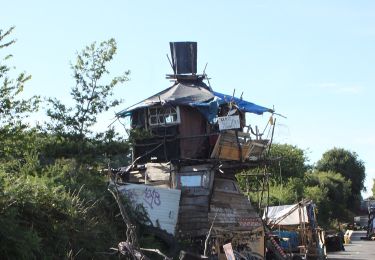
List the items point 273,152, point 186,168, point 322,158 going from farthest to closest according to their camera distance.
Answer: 1. point 322,158
2. point 273,152
3. point 186,168

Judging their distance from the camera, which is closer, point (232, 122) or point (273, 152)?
point (232, 122)

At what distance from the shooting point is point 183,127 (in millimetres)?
23047

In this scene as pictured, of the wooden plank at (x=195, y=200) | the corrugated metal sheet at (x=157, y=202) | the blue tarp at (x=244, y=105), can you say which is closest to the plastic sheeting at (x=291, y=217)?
the blue tarp at (x=244, y=105)

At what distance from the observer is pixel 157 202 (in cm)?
1808

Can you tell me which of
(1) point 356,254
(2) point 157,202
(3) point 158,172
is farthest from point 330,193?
(2) point 157,202

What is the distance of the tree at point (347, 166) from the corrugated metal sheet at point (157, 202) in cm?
8264

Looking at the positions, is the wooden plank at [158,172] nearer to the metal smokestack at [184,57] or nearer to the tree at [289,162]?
the metal smokestack at [184,57]

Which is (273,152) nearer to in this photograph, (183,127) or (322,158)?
(322,158)

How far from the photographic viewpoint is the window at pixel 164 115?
23047 mm

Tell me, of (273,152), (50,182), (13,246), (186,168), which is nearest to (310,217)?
(186,168)

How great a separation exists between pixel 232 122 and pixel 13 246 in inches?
483

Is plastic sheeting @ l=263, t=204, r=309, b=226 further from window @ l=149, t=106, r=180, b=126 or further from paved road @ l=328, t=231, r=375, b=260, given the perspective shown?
window @ l=149, t=106, r=180, b=126

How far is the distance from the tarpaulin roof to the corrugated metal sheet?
4.83 m

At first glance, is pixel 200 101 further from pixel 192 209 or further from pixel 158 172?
pixel 192 209
